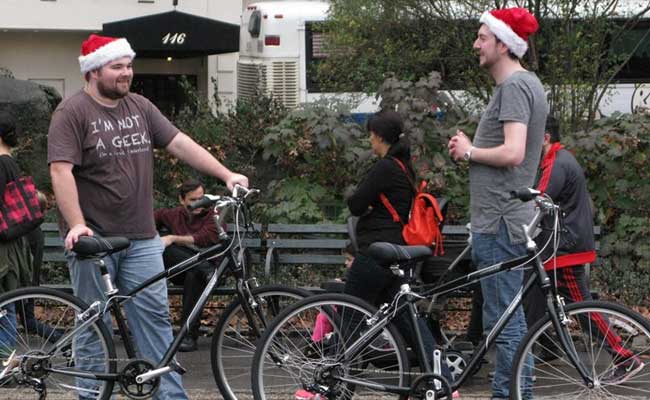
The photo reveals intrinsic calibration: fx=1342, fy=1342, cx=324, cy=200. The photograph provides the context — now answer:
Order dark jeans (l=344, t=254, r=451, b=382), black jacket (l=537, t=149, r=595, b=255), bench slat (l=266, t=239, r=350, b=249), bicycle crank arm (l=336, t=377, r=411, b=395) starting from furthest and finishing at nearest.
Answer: bench slat (l=266, t=239, r=350, b=249) < black jacket (l=537, t=149, r=595, b=255) < dark jeans (l=344, t=254, r=451, b=382) < bicycle crank arm (l=336, t=377, r=411, b=395)

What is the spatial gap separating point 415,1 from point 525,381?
8.05m

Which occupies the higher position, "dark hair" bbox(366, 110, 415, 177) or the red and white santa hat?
the red and white santa hat

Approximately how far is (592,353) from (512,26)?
1.64m

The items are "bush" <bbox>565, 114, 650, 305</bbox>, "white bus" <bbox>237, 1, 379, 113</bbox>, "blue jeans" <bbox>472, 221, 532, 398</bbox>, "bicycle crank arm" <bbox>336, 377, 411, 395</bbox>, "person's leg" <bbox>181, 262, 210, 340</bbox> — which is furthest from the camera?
"white bus" <bbox>237, 1, 379, 113</bbox>

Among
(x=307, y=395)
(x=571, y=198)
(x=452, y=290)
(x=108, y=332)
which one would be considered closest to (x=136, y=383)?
(x=108, y=332)

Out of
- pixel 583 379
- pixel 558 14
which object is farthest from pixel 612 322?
pixel 558 14

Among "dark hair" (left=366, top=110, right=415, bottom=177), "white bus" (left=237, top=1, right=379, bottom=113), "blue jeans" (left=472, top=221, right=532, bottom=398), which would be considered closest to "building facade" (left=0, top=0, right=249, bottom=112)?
"white bus" (left=237, top=1, right=379, bottom=113)

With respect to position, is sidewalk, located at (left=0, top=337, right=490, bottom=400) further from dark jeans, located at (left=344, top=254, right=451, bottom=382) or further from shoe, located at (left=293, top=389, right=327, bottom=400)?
dark jeans, located at (left=344, top=254, right=451, bottom=382)

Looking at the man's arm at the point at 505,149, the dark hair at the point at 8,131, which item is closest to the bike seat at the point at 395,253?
the man's arm at the point at 505,149

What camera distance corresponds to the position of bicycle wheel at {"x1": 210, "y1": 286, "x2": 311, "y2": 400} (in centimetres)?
652

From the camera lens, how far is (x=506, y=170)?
6602 millimetres

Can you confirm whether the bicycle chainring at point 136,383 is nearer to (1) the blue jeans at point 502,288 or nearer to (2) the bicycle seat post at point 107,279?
(2) the bicycle seat post at point 107,279

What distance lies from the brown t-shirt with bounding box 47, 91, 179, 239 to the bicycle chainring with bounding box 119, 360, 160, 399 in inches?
24.9

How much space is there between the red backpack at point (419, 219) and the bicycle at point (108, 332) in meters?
0.97
